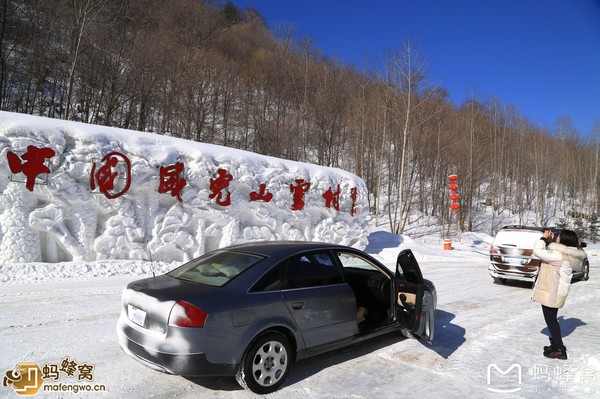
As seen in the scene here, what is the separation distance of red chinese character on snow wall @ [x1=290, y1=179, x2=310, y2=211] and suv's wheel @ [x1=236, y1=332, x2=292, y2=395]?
9.41m

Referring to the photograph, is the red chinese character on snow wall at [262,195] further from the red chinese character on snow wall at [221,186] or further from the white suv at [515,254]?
the white suv at [515,254]

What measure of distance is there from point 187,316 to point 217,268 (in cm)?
86

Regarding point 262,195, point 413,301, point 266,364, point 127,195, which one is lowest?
point 266,364

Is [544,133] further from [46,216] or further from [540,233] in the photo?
[46,216]

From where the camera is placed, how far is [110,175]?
8.88 metres

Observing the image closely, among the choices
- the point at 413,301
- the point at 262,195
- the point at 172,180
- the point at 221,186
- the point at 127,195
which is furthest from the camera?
the point at 262,195

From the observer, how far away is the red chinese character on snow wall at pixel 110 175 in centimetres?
869

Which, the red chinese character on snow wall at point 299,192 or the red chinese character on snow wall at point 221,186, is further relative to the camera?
the red chinese character on snow wall at point 299,192

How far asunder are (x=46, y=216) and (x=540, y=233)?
11.6m

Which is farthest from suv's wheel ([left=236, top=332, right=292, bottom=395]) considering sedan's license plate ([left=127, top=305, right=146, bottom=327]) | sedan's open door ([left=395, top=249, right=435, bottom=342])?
sedan's open door ([left=395, top=249, right=435, bottom=342])

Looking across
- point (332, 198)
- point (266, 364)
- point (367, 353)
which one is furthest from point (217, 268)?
point (332, 198)

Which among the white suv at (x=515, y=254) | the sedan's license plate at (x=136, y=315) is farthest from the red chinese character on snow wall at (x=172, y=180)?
the white suv at (x=515, y=254)

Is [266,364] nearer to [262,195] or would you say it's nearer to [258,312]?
Answer: [258,312]

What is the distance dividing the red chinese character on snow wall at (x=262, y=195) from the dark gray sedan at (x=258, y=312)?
7223 mm
